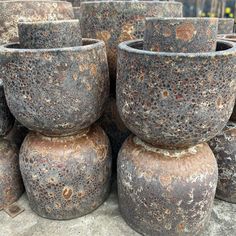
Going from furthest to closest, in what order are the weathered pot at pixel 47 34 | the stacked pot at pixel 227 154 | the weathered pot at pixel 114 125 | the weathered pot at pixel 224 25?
the weathered pot at pixel 224 25, the weathered pot at pixel 114 125, the stacked pot at pixel 227 154, the weathered pot at pixel 47 34

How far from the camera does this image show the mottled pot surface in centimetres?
108

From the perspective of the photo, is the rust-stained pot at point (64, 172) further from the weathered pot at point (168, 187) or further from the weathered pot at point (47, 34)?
the weathered pot at point (47, 34)

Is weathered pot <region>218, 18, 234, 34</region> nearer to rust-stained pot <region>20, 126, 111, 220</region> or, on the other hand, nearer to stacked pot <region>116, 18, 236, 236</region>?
stacked pot <region>116, 18, 236, 236</region>

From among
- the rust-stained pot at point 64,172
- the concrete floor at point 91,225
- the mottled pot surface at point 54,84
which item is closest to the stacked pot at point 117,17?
the mottled pot surface at point 54,84

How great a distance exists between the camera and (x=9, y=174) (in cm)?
146

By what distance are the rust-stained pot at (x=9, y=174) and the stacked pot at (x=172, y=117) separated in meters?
0.59

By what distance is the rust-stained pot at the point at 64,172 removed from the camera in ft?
4.29

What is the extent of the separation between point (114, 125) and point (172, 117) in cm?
76

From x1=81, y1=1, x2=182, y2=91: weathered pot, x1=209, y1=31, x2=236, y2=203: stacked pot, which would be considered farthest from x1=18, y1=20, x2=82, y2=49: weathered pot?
x1=209, y1=31, x2=236, y2=203: stacked pot

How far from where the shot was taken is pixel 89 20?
57.2 inches

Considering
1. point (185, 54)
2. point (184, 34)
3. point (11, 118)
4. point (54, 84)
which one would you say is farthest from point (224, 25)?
point (11, 118)

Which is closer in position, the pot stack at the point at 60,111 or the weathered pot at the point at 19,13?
the pot stack at the point at 60,111

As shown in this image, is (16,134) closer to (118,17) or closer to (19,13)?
(19,13)

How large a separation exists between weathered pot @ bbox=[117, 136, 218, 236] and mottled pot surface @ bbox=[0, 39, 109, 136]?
0.32m
